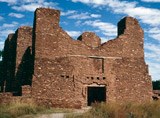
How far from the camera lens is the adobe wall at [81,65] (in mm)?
15656

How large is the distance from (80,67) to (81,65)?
0.14 meters

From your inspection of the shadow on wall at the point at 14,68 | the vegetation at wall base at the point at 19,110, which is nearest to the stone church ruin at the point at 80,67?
the shadow on wall at the point at 14,68

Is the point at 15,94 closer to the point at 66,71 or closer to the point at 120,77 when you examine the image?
the point at 66,71

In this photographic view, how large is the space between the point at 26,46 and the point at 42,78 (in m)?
5.18

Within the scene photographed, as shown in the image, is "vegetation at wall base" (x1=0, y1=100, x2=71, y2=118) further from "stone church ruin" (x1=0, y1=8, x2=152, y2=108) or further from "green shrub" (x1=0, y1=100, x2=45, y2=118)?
"stone church ruin" (x1=0, y1=8, x2=152, y2=108)

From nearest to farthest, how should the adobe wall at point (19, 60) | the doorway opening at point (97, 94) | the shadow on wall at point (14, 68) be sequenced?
the doorway opening at point (97, 94) < the shadow on wall at point (14, 68) < the adobe wall at point (19, 60)

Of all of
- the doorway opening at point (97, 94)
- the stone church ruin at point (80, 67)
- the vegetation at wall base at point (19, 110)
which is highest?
the stone church ruin at point (80, 67)

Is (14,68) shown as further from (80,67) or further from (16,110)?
(16,110)

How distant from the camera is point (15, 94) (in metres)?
15.8

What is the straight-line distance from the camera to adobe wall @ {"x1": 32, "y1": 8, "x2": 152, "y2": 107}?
1566cm

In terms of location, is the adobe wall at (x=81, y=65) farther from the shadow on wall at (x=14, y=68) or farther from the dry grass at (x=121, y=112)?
the dry grass at (x=121, y=112)

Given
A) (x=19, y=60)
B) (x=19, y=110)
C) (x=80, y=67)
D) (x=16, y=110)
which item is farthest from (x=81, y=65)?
(x=19, y=60)

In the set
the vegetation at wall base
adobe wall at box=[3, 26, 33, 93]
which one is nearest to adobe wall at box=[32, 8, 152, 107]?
the vegetation at wall base

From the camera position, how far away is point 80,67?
1641 centimetres
